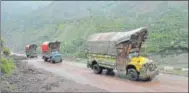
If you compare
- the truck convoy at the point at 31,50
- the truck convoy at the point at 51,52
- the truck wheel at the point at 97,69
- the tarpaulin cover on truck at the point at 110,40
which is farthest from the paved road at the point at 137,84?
the truck convoy at the point at 31,50

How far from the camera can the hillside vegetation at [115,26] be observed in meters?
49.0

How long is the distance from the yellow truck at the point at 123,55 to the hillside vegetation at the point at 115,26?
1745cm

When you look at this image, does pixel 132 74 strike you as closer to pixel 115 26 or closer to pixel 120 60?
pixel 120 60

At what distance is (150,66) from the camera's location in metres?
21.0

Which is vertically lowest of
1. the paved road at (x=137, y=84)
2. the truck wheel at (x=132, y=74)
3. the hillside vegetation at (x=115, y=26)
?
the paved road at (x=137, y=84)

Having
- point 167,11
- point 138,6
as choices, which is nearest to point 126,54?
point 167,11

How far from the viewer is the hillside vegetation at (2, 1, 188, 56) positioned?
161 feet

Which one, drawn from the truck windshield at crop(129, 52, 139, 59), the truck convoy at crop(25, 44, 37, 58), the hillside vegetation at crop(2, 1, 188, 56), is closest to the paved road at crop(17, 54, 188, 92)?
the truck windshield at crop(129, 52, 139, 59)

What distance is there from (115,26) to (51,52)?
2553 cm

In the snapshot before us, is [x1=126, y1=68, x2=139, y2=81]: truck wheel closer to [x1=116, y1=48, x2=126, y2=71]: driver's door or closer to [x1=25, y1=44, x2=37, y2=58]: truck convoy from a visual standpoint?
[x1=116, y1=48, x2=126, y2=71]: driver's door

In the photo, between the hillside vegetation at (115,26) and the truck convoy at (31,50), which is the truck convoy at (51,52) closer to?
the hillside vegetation at (115,26)

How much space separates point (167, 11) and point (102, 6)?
41182 mm

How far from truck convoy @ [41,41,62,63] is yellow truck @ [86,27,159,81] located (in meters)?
13.0

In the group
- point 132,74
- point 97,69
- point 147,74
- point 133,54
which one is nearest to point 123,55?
point 133,54
